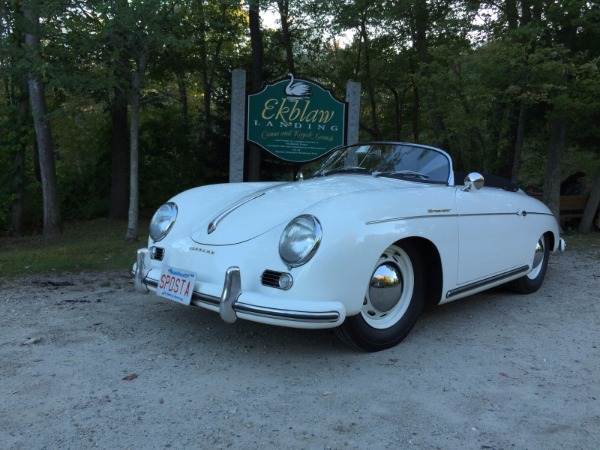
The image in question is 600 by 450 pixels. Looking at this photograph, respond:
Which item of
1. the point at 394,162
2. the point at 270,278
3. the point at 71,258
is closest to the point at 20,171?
the point at 71,258

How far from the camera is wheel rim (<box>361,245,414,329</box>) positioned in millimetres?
3242

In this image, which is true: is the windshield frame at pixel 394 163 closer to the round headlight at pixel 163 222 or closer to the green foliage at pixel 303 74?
the round headlight at pixel 163 222

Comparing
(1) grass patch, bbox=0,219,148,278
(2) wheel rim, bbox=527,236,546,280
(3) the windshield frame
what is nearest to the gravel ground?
(2) wheel rim, bbox=527,236,546,280

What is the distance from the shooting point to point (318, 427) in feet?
7.98

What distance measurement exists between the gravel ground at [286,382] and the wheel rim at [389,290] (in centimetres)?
24

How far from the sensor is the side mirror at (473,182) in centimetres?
399

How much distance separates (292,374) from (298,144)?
18.9 feet

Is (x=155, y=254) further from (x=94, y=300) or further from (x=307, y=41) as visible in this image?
(x=307, y=41)

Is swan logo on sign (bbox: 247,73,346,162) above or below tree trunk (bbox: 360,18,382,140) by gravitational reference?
below

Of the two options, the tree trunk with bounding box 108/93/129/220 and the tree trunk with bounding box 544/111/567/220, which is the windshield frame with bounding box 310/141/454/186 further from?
the tree trunk with bounding box 108/93/129/220

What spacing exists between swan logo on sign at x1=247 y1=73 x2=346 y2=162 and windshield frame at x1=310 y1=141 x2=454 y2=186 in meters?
3.61

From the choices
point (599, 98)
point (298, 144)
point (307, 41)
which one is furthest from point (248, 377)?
point (307, 41)

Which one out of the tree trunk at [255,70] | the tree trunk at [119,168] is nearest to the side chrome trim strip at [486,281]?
the tree trunk at [255,70]

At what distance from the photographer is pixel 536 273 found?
200 inches
